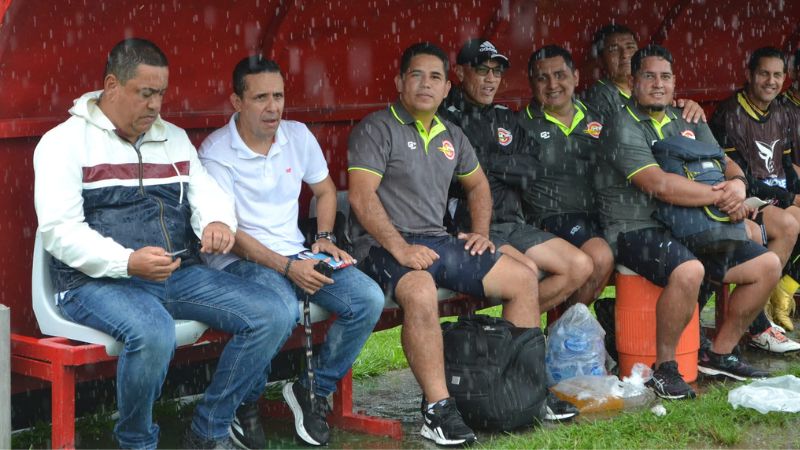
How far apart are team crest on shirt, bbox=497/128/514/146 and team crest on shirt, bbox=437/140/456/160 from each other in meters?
0.53

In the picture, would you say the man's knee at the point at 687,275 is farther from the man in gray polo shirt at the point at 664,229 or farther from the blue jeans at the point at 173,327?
the blue jeans at the point at 173,327

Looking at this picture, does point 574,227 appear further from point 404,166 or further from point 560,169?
point 404,166

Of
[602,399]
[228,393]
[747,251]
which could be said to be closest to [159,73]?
[228,393]

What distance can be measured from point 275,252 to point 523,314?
46.3 inches

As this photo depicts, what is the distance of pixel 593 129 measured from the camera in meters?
6.61

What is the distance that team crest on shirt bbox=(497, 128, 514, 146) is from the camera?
20.7 ft

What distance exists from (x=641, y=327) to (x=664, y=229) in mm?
A: 501

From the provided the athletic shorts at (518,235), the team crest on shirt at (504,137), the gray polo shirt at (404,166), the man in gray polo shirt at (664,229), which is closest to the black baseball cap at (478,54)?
the team crest on shirt at (504,137)

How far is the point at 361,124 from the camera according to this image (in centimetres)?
572

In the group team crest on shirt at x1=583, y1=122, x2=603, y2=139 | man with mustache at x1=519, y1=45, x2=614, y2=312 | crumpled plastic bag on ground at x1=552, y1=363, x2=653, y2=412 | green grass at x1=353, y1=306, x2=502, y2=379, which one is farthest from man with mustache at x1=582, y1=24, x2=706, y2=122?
green grass at x1=353, y1=306, x2=502, y2=379

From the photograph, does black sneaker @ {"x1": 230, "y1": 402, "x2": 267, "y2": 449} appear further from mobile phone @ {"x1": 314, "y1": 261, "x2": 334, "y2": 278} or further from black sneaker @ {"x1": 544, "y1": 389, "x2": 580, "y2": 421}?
black sneaker @ {"x1": 544, "y1": 389, "x2": 580, "y2": 421}

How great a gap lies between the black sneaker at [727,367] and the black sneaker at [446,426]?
1839 millimetres

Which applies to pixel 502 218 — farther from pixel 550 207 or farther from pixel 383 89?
pixel 383 89

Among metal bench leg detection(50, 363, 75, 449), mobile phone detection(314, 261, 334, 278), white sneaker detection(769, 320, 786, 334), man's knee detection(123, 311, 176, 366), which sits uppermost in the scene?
mobile phone detection(314, 261, 334, 278)
